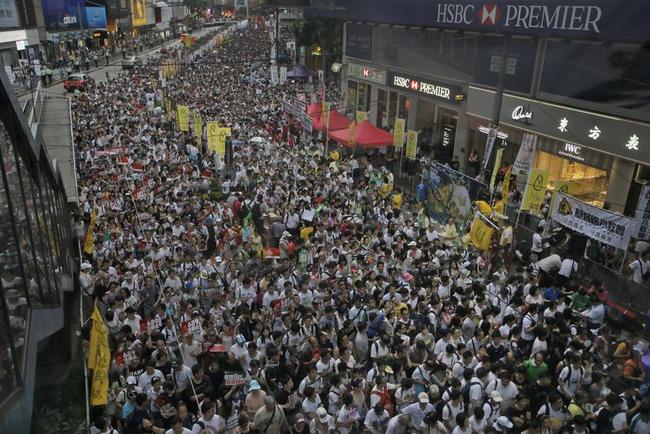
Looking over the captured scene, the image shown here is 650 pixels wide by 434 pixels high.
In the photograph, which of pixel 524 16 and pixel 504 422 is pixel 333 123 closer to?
pixel 524 16

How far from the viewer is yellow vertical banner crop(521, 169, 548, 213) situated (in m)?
11.9

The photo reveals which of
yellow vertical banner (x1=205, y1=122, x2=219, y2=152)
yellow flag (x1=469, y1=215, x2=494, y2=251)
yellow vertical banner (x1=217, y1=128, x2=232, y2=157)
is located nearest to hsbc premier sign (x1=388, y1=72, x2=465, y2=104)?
yellow vertical banner (x1=217, y1=128, x2=232, y2=157)

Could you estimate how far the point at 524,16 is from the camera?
16.5 m

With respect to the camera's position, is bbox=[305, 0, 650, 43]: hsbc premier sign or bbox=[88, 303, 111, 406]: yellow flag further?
bbox=[305, 0, 650, 43]: hsbc premier sign

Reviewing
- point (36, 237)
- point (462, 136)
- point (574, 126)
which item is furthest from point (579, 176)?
point (36, 237)

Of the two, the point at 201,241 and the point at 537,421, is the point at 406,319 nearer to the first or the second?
the point at 537,421

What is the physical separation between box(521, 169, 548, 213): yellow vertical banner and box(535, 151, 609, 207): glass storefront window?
4672 mm

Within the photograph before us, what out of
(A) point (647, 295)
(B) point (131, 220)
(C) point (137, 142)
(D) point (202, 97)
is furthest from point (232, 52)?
(A) point (647, 295)

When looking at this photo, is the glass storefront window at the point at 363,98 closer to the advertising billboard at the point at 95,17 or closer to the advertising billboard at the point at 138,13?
the advertising billboard at the point at 95,17

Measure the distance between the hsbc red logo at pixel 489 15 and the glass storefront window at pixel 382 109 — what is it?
353 inches

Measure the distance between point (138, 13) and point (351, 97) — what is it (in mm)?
62451

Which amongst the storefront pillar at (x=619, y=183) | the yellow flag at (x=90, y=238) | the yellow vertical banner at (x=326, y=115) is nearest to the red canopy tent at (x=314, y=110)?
the yellow vertical banner at (x=326, y=115)

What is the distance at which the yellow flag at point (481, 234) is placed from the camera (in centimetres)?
1162

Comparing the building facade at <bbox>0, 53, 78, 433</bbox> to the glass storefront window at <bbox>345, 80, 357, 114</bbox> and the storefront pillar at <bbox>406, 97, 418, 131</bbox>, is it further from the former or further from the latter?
the glass storefront window at <bbox>345, 80, 357, 114</bbox>
